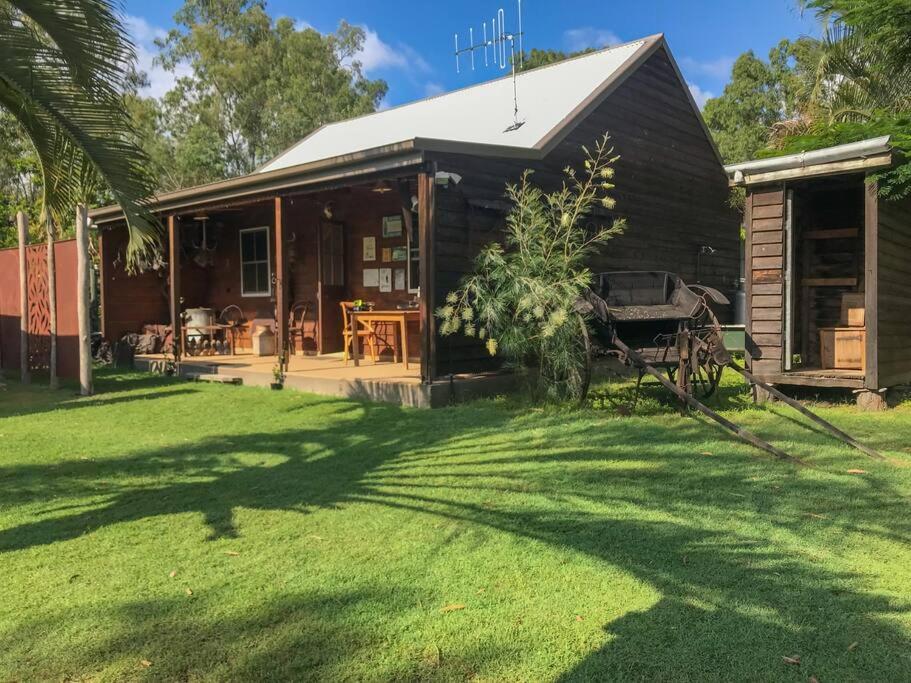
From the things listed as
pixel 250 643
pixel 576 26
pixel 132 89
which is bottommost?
pixel 250 643

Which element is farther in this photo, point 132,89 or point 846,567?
point 132,89

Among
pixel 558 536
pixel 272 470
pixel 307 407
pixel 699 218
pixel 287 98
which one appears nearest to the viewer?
pixel 558 536

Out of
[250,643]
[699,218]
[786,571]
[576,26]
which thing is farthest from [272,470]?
[576,26]

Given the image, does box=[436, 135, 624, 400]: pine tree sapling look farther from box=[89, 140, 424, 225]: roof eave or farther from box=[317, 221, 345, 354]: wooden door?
box=[317, 221, 345, 354]: wooden door

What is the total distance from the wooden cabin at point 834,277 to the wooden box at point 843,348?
1cm

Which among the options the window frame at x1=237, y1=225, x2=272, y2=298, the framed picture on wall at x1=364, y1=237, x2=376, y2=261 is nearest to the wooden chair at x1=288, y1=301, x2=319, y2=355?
the window frame at x1=237, y1=225, x2=272, y2=298

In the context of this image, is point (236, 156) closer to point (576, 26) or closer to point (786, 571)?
point (576, 26)

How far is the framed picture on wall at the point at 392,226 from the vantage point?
11.2 m

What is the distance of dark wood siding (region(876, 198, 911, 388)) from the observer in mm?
7492

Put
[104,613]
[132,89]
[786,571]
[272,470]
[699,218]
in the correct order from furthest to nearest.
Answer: [699,218]
[272,470]
[132,89]
[786,571]
[104,613]

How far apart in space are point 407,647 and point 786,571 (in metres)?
1.77

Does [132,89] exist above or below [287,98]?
below

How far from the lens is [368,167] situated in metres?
8.26

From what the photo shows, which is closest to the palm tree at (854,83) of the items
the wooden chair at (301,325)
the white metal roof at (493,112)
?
the white metal roof at (493,112)
